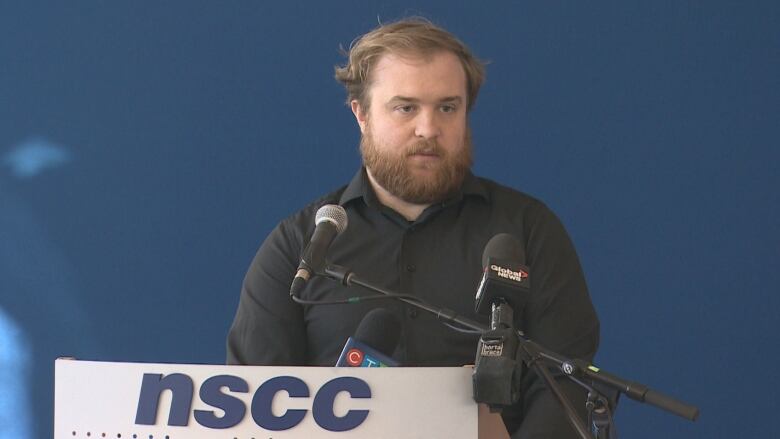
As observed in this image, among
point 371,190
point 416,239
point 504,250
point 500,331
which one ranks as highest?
point 371,190

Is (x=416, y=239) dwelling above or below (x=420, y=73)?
below

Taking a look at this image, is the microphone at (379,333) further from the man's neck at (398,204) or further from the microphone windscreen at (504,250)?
the man's neck at (398,204)

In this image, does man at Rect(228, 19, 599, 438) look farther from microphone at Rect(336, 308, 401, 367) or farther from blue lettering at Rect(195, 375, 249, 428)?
blue lettering at Rect(195, 375, 249, 428)

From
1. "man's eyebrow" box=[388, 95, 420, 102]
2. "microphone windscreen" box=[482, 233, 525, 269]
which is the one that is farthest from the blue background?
"microphone windscreen" box=[482, 233, 525, 269]

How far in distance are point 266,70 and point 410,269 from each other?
1.18m

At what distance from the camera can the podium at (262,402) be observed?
1.43 m

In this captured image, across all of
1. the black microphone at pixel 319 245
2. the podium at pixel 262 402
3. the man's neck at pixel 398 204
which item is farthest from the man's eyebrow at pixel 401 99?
the podium at pixel 262 402

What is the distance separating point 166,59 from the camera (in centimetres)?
337

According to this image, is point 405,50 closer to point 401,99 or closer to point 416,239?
point 401,99

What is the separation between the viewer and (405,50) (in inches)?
94.8

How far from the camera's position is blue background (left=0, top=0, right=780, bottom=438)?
3082 millimetres

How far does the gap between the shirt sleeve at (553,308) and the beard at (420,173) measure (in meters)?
0.20

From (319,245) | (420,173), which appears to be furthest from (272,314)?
(319,245)

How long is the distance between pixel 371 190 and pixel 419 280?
264 mm
